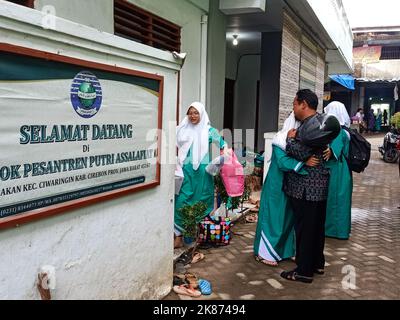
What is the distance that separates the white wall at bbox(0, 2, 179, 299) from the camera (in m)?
1.95

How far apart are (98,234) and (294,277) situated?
76.4 inches

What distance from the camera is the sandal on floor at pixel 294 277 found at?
143 inches

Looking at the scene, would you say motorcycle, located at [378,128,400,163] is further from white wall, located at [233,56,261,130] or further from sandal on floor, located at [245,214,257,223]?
sandal on floor, located at [245,214,257,223]

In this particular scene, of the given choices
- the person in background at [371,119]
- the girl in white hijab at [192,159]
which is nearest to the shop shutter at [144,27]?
the girl in white hijab at [192,159]

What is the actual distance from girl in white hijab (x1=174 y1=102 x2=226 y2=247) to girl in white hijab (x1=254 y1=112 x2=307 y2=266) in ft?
2.10

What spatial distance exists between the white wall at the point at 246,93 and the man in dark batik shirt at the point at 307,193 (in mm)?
8240

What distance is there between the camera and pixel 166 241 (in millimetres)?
3225

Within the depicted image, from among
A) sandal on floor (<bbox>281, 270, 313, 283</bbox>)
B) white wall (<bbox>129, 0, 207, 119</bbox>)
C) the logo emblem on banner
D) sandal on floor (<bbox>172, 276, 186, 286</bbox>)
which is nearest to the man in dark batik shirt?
sandal on floor (<bbox>281, 270, 313, 283</bbox>)

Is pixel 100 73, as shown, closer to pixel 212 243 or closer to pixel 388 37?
pixel 212 243

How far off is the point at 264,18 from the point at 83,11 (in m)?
5.03

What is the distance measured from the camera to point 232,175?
173 inches

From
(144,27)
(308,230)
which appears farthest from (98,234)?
(144,27)

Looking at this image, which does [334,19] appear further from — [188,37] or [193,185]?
[193,185]
